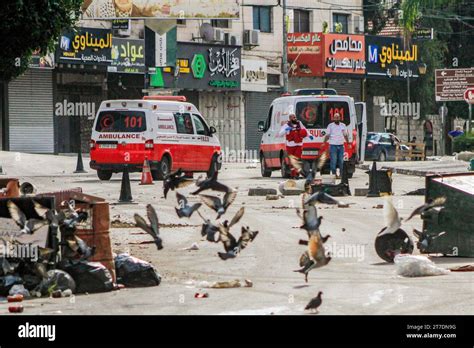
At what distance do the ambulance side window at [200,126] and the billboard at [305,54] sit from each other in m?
25.2

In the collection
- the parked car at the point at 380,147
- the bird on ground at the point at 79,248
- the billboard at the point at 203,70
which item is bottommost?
the parked car at the point at 380,147

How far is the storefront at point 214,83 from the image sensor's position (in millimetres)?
53906

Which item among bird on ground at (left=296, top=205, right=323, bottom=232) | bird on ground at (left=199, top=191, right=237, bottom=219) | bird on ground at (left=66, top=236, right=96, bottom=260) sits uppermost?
bird on ground at (left=199, top=191, right=237, bottom=219)

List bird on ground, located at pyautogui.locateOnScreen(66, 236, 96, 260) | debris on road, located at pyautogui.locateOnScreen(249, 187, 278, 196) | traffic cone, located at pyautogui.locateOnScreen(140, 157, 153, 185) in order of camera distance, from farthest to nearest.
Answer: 1. traffic cone, located at pyautogui.locateOnScreen(140, 157, 153, 185)
2. debris on road, located at pyautogui.locateOnScreen(249, 187, 278, 196)
3. bird on ground, located at pyautogui.locateOnScreen(66, 236, 96, 260)

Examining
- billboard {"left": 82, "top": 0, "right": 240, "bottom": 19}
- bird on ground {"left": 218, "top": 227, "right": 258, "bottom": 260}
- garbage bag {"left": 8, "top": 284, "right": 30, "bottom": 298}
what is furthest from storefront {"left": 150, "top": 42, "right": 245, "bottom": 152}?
garbage bag {"left": 8, "top": 284, "right": 30, "bottom": 298}

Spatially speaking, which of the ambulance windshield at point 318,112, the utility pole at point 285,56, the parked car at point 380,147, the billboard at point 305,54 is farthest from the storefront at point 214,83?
the ambulance windshield at point 318,112

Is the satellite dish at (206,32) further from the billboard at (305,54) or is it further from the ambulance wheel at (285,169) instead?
the ambulance wheel at (285,169)

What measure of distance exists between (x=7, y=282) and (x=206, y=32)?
142ft

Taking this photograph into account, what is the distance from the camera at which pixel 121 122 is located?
32875mm

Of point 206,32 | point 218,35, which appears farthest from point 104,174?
point 218,35

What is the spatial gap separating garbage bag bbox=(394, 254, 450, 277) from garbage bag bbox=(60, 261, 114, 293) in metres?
3.14

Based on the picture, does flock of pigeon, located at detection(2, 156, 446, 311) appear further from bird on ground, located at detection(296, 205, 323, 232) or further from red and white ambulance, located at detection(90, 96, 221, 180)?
red and white ambulance, located at detection(90, 96, 221, 180)

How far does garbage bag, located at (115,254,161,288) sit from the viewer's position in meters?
13.8
